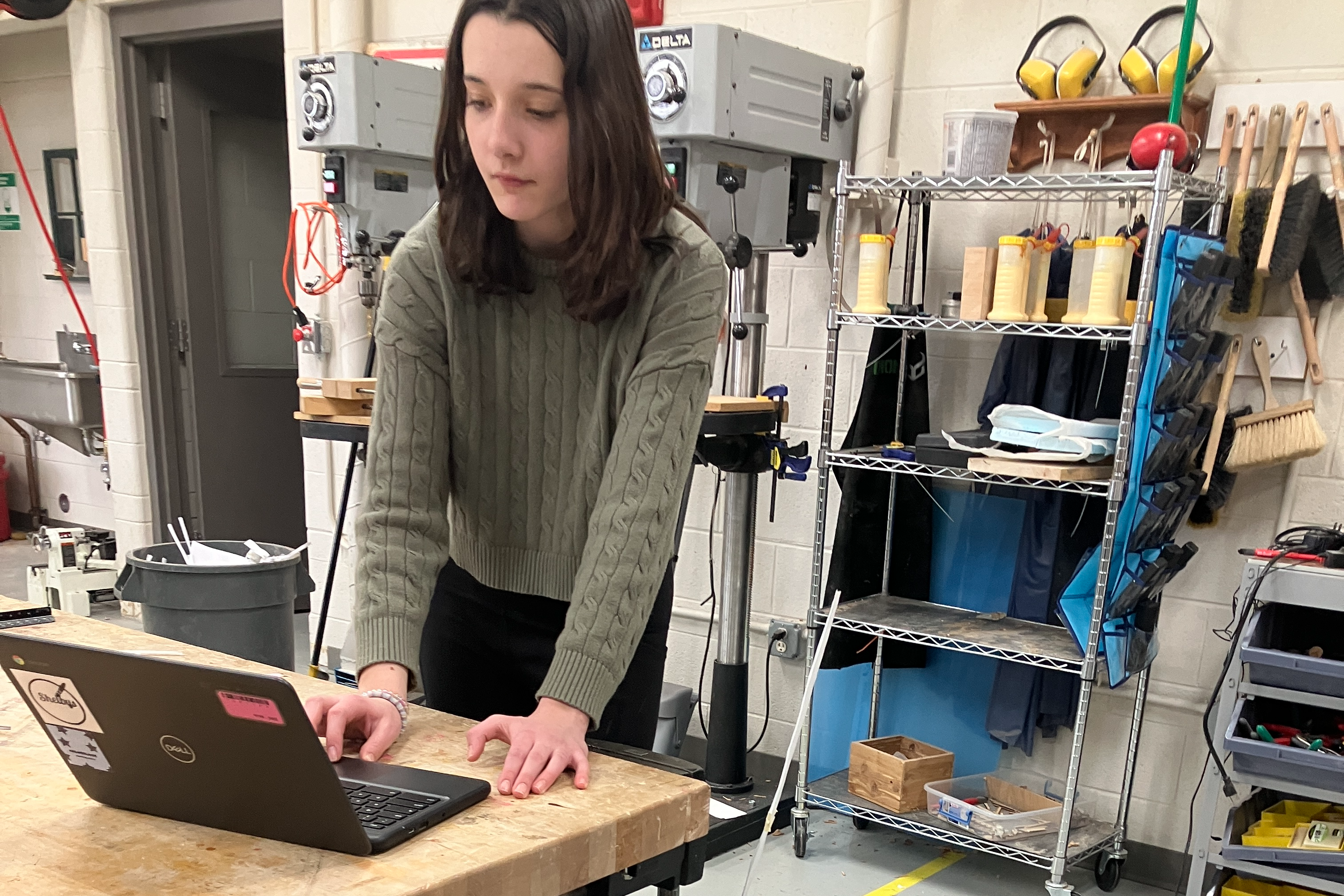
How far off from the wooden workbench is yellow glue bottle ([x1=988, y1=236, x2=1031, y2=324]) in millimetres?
1451

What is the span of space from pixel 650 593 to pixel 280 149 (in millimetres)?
3839

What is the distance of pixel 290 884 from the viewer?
69 centimetres

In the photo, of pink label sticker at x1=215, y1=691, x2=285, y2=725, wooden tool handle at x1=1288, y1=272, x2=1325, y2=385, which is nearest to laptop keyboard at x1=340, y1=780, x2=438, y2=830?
pink label sticker at x1=215, y1=691, x2=285, y2=725

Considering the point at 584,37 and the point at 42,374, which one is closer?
the point at 584,37

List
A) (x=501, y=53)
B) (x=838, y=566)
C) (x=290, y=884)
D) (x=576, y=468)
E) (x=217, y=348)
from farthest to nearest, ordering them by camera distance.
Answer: (x=217, y=348) < (x=838, y=566) < (x=576, y=468) < (x=501, y=53) < (x=290, y=884)

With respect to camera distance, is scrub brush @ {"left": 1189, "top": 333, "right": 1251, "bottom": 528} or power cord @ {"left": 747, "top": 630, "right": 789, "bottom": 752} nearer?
scrub brush @ {"left": 1189, "top": 333, "right": 1251, "bottom": 528}

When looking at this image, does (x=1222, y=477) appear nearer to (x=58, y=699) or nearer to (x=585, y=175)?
(x=585, y=175)

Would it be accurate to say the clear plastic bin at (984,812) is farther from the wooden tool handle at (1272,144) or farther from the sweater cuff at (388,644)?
the sweater cuff at (388,644)

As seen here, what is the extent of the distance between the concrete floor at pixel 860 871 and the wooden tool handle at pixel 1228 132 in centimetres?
161

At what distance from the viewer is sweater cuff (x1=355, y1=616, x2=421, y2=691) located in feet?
3.40

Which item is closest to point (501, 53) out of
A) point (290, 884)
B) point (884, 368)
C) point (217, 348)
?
point (290, 884)

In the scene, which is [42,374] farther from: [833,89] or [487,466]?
[487,466]

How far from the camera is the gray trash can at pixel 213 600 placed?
2.65 meters

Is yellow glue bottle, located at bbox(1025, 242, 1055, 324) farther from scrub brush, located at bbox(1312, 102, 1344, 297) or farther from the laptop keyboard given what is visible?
the laptop keyboard
